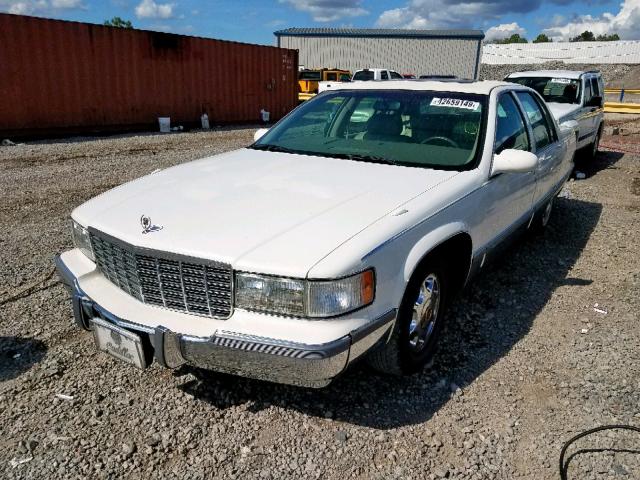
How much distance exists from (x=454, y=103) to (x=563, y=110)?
5.38 m

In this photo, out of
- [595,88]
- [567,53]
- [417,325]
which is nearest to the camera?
[417,325]

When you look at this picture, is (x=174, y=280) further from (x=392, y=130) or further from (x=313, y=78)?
(x=313, y=78)

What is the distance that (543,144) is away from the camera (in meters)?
4.39

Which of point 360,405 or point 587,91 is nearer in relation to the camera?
point 360,405

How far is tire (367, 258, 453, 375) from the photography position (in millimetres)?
2514

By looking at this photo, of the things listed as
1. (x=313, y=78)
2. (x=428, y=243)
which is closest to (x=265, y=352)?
(x=428, y=243)

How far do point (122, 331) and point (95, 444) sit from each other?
21.8 inches

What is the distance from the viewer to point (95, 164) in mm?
8859

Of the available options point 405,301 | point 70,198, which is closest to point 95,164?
point 70,198

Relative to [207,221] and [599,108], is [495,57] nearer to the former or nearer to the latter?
[599,108]

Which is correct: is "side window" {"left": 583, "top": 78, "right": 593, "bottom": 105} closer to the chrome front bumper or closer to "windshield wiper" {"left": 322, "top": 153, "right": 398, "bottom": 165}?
"windshield wiper" {"left": 322, "top": 153, "right": 398, "bottom": 165}

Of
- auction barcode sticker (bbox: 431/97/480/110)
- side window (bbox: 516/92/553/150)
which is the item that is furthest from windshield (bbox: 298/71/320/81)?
auction barcode sticker (bbox: 431/97/480/110)

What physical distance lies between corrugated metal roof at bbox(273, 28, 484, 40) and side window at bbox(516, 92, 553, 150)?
49.0 meters

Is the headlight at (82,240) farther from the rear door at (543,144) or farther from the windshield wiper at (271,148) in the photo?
the rear door at (543,144)
